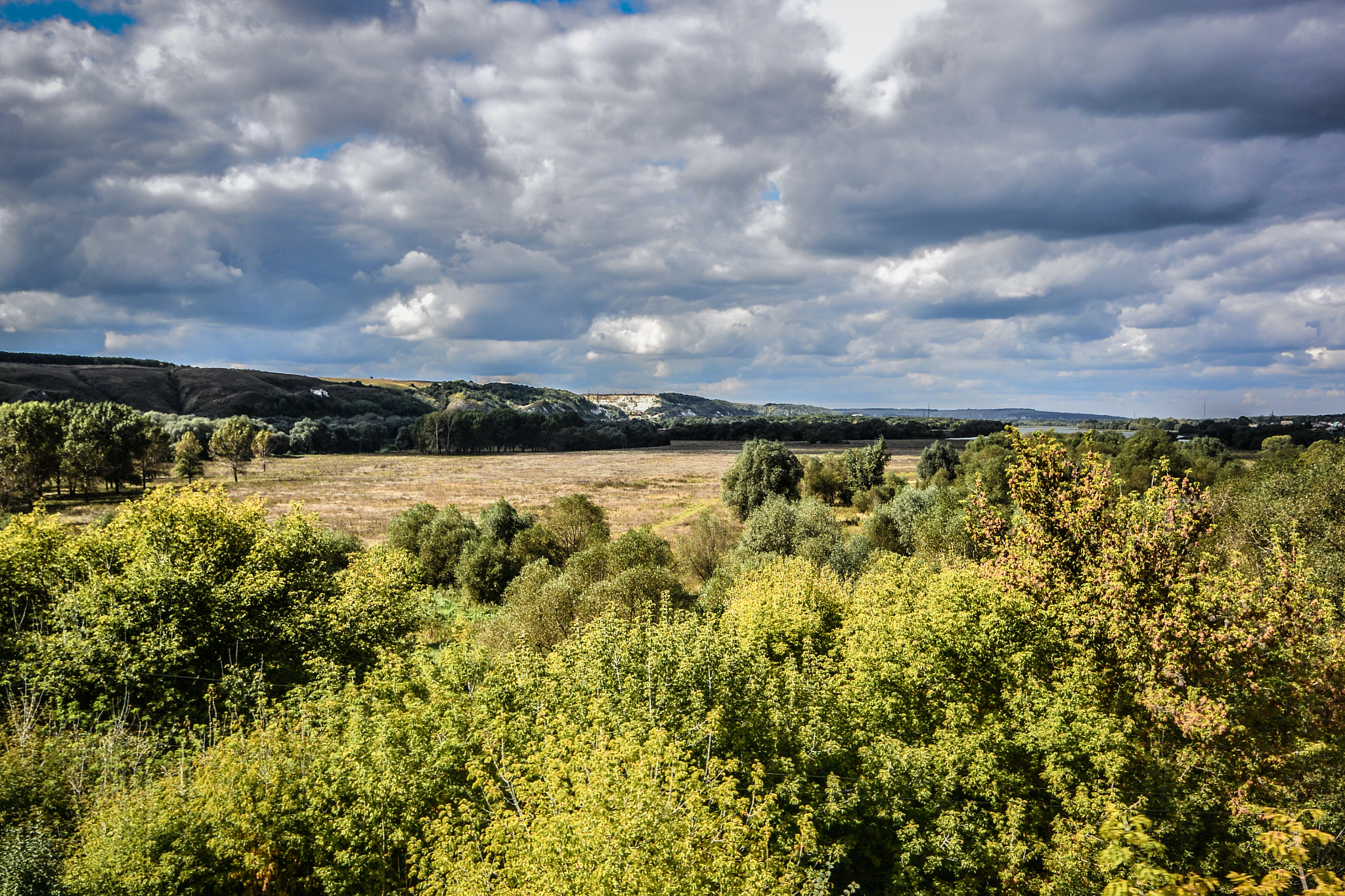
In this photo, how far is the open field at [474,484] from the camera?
285 feet

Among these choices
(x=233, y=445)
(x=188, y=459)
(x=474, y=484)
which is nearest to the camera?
(x=188, y=459)

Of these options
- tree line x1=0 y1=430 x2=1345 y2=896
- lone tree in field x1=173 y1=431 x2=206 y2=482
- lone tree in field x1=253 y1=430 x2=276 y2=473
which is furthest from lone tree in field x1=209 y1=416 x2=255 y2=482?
tree line x1=0 y1=430 x2=1345 y2=896

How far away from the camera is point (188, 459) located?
10019 centimetres

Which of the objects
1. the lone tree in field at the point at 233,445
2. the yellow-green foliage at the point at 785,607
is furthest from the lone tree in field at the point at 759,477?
the lone tree in field at the point at 233,445

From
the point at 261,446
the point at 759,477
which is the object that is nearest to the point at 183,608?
the point at 759,477

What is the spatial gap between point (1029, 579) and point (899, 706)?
6922 millimetres

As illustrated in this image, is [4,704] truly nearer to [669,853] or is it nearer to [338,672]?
[338,672]

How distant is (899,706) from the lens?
992 inches

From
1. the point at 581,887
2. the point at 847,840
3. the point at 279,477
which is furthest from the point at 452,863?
the point at 279,477

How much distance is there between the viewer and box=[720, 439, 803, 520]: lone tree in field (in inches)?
3430

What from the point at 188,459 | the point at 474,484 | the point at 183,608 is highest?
the point at 188,459

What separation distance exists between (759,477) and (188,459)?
87.3 meters

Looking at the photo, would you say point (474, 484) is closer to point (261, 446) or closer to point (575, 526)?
point (261, 446)

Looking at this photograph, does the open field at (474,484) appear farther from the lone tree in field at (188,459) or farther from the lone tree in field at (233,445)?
the lone tree in field at (188,459)
